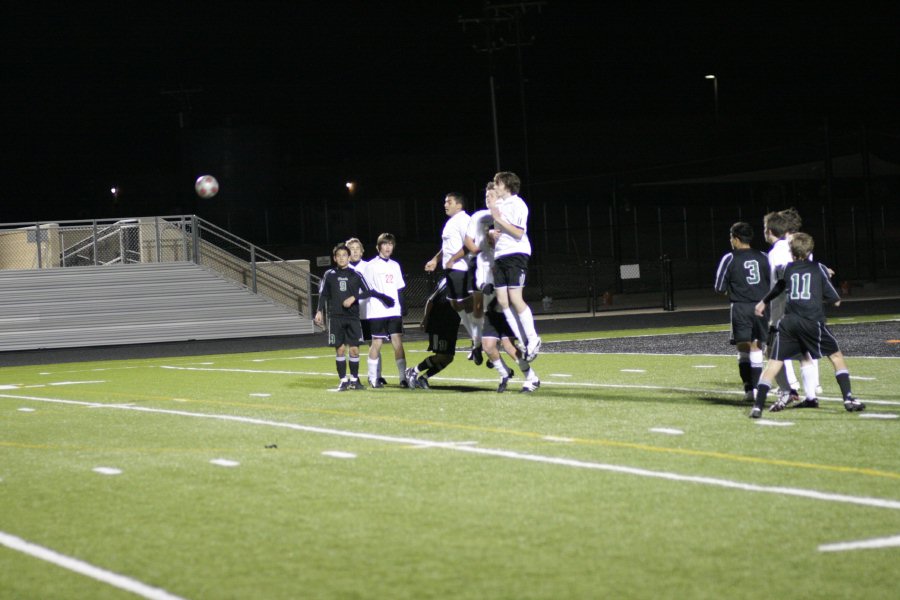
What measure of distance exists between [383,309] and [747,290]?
4.77 metres

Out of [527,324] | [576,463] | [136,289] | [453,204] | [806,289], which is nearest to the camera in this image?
[576,463]

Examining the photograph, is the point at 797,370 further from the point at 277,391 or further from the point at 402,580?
the point at 402,580

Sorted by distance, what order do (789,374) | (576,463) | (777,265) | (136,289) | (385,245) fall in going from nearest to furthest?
1. (576,463)
2. (789,374)
3. (777,265)
4. (385,245)
5. (136,289)

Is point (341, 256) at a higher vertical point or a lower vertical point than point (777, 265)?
higher

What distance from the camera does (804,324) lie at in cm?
1050

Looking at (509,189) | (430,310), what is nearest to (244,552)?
(509,189)

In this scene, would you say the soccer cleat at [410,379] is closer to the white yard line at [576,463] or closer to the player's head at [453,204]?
the player's head at [453,204]

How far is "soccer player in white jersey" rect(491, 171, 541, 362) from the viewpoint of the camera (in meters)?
12.3

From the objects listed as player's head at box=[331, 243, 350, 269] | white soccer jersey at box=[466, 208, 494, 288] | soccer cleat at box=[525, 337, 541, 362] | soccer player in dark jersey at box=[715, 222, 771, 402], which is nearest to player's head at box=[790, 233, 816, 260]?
soccer player in dark jersey at box=[715, 222, 771, 402]

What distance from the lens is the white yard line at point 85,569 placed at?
5.32 metres

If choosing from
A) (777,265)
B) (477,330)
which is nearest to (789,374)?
(777,265)

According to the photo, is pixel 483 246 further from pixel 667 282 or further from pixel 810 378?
pixel 667 282

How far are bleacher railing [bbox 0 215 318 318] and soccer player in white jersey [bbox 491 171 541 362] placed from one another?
69.3 feet

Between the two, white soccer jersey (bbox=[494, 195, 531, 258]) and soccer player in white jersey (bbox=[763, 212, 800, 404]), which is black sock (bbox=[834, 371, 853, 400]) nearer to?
soccer player in white jersey (bbox=[763, 212, 800, 404])
